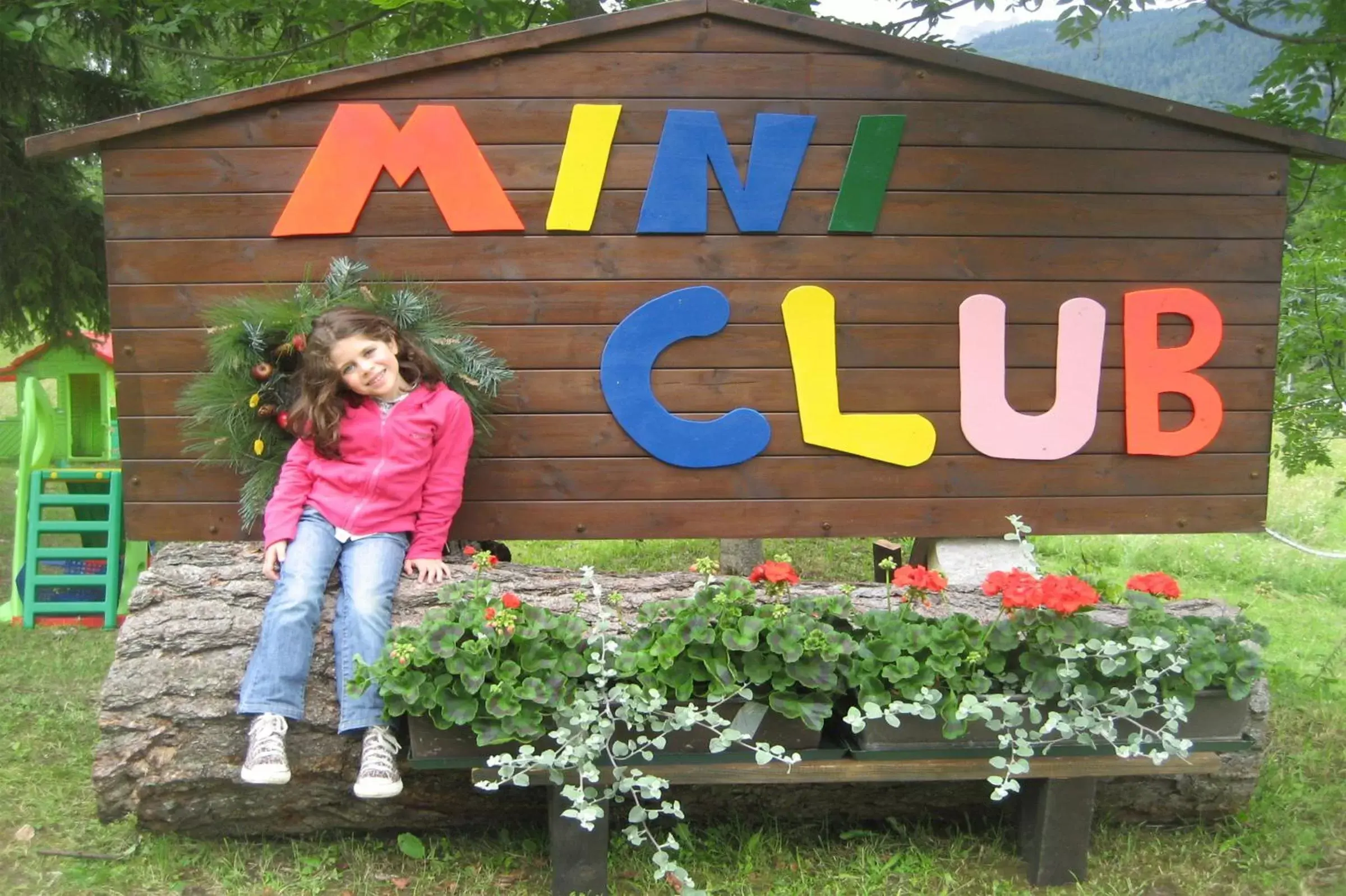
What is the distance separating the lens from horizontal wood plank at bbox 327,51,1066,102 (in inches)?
147

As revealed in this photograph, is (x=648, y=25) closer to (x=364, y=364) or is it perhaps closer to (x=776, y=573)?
(x=364, y=364)

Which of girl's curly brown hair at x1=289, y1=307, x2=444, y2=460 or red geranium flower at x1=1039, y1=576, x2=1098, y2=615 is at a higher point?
girl's curly brown hair at x1=289, y1=307, x2=444, y2=460

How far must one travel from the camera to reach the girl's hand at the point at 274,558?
3.29 meters

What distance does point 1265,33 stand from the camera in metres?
4.85

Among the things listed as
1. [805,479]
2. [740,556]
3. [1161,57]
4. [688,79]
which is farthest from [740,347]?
[1161,57]

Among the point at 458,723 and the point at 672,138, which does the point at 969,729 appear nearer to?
the point at 458,723

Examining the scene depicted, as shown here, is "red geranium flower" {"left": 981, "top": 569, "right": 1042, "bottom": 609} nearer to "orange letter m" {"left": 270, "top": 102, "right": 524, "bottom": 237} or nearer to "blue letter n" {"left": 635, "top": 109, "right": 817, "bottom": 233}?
"blue letter n" {"left": 635, "top": 109, "right": 817, "bottom": 233}

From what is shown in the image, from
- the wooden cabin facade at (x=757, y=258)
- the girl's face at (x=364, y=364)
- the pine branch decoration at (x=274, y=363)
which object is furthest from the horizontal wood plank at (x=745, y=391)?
the girl's face at (x=364, y=364)

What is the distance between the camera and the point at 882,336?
387 centimetres

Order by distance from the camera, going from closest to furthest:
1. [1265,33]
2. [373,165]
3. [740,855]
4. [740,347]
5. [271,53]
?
[740,855] → [373,165] → [740,347] → [1265,33] → [271,53]

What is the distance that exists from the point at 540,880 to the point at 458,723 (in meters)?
0.69

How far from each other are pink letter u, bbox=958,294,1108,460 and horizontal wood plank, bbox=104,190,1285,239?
29cm

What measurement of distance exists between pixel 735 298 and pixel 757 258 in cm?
16

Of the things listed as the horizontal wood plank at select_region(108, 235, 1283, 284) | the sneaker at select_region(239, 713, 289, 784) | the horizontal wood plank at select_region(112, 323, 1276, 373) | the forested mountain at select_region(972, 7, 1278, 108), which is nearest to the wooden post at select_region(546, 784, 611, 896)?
the sneaker at select_region(239, 713, 289, 784)
